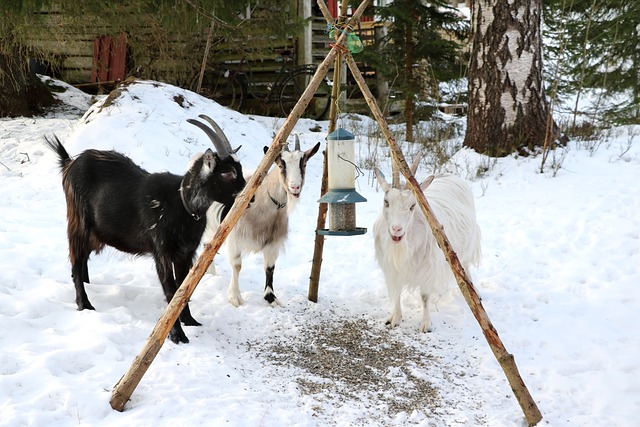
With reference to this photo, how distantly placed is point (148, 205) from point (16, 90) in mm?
8279

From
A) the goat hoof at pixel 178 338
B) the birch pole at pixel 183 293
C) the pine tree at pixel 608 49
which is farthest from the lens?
the pine tree at pixel 608 49

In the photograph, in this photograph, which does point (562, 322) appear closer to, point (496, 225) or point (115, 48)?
point (496, 225)

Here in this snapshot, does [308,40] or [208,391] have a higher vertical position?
[308,40]

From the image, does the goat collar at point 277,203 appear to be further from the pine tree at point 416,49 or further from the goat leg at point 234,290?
the pine tree at point 416,49

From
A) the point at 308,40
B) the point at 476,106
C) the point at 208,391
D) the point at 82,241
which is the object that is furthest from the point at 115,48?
the point at 208,391

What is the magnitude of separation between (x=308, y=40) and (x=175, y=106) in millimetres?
4956

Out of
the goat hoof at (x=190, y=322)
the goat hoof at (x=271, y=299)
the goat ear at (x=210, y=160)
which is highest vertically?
the goat ear at (x=210, y=160)

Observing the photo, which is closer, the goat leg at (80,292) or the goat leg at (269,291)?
the goat leg at (80,292)

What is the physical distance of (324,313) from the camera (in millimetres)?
5070

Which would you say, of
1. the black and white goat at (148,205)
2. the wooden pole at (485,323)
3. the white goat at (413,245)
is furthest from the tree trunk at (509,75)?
the black and white goat at (148,205)

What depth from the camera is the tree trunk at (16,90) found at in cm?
1091

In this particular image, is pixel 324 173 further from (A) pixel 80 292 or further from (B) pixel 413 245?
(A) pixel 80 292

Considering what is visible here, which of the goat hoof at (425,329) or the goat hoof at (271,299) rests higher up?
the goat hoof at (271,299)

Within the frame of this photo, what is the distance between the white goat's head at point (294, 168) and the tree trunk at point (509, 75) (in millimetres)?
4475
